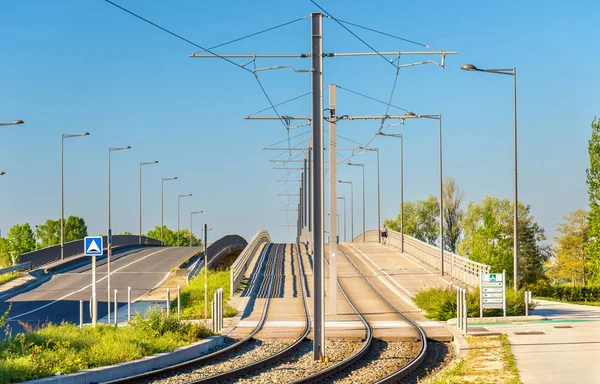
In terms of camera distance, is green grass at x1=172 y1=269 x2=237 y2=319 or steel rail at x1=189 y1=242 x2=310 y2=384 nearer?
steel rail at x1=189 y1=242 x2=310 y2=384

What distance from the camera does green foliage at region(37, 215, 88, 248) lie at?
14838 cm

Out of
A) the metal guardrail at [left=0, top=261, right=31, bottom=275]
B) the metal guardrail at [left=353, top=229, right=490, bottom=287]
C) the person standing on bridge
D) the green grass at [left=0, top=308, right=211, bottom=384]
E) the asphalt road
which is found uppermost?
the person standing on bridge

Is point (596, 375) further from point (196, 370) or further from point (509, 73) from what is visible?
point (509, 73)

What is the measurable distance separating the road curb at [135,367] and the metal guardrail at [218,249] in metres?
27.2

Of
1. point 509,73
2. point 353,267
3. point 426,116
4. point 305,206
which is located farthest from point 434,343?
point 305,206

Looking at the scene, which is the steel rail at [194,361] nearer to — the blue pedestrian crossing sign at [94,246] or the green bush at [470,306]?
the blue pedestrian crossing sign at [94,246]

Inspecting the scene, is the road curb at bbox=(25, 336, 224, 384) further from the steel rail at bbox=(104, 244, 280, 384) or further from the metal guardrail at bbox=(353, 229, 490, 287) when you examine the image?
the metal guardrail at bbox=(353, 229, 490, 287)

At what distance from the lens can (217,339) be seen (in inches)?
967

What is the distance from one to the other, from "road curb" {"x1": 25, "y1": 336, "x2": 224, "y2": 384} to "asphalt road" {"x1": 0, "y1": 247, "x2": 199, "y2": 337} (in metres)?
6.02

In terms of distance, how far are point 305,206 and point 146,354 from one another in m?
64.5

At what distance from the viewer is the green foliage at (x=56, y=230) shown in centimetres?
14838

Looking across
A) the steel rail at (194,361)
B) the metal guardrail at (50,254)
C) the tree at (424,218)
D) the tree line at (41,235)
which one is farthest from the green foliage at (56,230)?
the steel rail at (194,361)

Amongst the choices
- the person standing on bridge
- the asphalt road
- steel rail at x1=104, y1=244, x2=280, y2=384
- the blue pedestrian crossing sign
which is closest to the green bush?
steel rail at x1=104, y1=244, x2=280, y2=384

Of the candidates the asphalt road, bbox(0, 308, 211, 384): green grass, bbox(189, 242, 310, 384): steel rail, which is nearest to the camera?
bbox(0, 308, 211, 384): green grass
